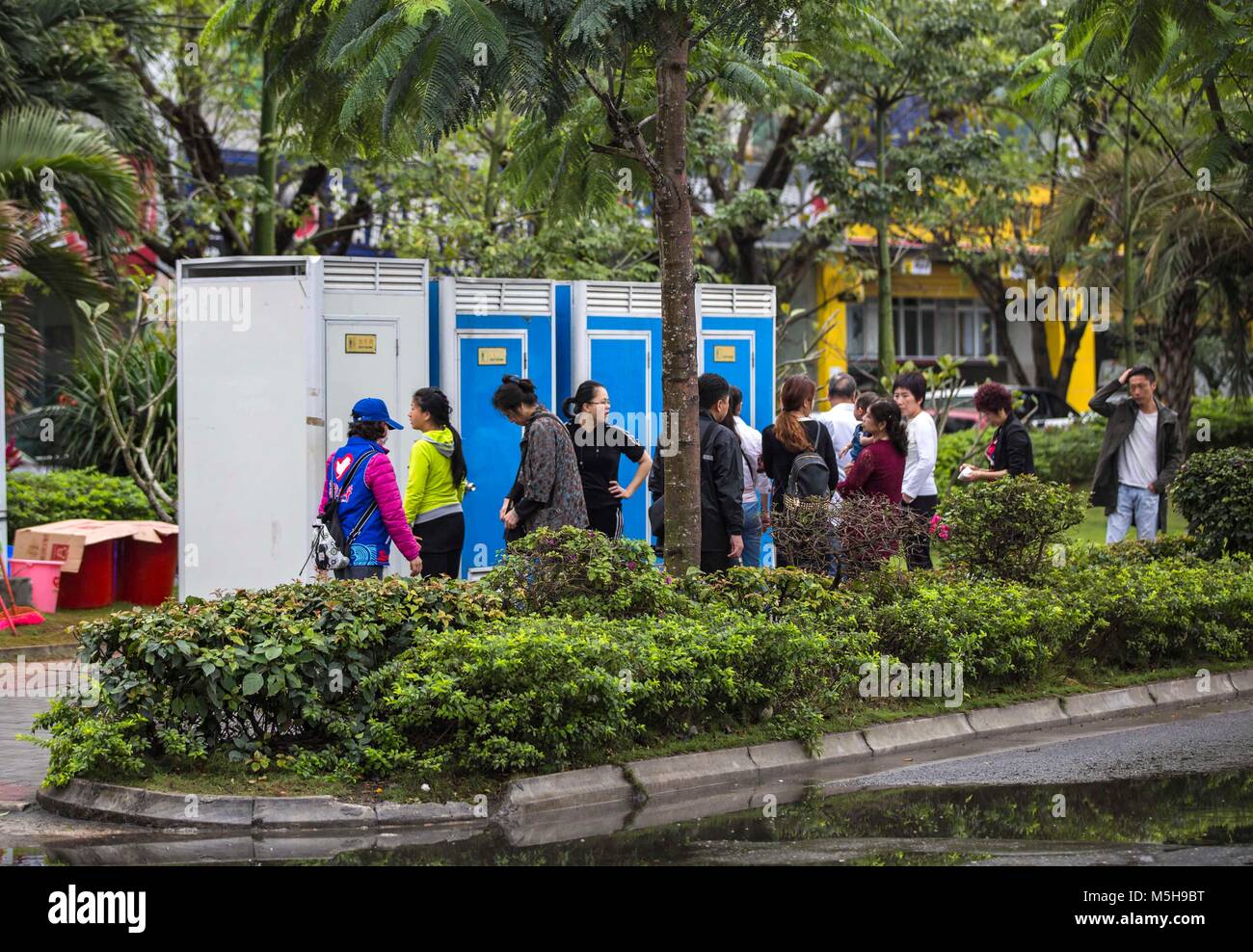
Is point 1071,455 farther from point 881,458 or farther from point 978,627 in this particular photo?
point 978,627

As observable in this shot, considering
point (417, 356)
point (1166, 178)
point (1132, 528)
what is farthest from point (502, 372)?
point (1166, 178)

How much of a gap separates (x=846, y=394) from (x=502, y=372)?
2915 mm

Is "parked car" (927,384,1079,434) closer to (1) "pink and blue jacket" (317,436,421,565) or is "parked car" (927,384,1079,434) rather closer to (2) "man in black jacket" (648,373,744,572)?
(2) "man in black jacket" (648,373,744,572)

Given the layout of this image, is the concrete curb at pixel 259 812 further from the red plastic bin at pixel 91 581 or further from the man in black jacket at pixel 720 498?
the red plastic bin at pixel 91 581

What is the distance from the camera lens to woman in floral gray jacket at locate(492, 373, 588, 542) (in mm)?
10328

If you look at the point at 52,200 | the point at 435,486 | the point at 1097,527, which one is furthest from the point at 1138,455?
the point at 52,200

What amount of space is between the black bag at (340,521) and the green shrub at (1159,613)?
4.42 m

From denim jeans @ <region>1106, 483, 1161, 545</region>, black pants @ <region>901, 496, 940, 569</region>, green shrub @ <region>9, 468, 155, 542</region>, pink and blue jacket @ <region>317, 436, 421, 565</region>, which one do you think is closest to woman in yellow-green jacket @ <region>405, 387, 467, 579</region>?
pink and blue jacket @ <region>317, 436, 421, 565</region>

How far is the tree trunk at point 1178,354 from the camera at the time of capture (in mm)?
22625

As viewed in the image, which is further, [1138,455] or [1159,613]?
[1138,455]

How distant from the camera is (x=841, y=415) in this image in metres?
13.0

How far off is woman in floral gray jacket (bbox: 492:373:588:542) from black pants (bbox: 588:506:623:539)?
0.57 m

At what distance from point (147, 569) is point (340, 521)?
5.32 metres
